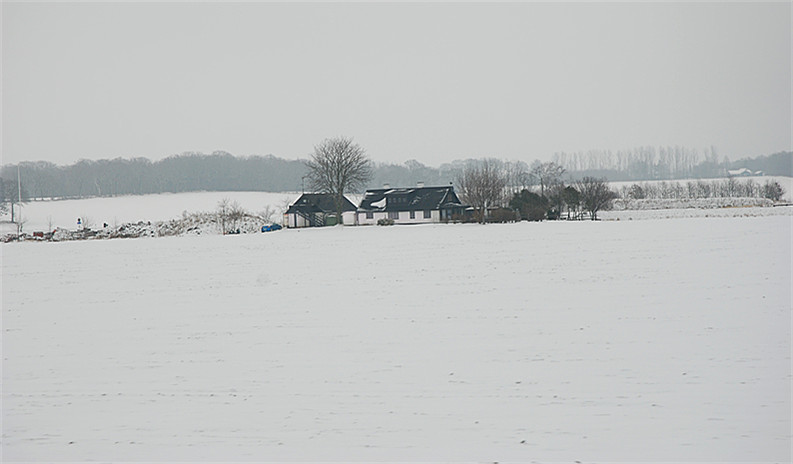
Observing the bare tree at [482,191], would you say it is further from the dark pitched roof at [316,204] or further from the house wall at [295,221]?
the house wall at [295,221]

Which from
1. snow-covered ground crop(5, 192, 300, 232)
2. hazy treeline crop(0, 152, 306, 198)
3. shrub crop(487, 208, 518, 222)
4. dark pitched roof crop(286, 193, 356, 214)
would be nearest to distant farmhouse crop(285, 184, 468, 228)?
dark pitched roof crop(286, 193, 356, 214)

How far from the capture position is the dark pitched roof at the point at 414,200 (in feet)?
249

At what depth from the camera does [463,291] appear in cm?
1805

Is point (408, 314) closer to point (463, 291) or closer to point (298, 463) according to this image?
point (463, 291)

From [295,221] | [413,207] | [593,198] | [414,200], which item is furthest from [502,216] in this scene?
[295,221]

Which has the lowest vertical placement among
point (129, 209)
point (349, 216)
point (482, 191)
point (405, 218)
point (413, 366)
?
point (413, 366)

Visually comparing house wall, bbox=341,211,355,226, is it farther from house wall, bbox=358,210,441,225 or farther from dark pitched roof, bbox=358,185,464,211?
dark pitched roof, bbox=358,185,464,211

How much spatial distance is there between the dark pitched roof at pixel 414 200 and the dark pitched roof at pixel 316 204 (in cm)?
323

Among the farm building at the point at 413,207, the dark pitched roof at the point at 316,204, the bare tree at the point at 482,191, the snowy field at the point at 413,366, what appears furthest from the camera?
the dark pitched roof at the point at 316,204

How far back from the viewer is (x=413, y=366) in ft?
34.6

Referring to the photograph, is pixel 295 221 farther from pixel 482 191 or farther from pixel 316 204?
pixel 482 191

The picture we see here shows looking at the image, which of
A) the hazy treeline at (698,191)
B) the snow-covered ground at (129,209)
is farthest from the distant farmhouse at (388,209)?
the hazy treeline at (698,191)

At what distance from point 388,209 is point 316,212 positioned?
8.99 m

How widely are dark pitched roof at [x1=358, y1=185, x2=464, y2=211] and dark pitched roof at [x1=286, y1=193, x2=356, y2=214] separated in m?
3.23
